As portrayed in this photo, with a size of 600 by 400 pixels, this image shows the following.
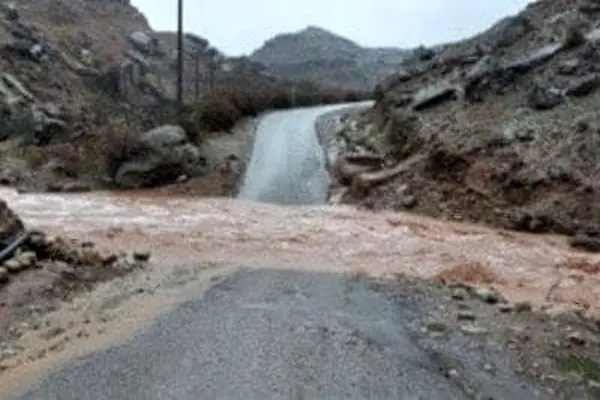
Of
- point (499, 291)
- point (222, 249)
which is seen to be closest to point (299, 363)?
point (499, 291)

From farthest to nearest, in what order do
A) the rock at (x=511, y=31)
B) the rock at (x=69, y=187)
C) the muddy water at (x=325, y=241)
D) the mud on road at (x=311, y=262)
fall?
the rock at (x=511, y=31) < the rock at (x=69, y=187) < the muddy water at (x=325, y=241) < the mud on road at (x=311, y=262)

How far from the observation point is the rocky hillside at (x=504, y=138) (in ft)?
58.9

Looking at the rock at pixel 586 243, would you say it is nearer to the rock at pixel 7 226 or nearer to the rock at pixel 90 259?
the rock at pixel 90 259

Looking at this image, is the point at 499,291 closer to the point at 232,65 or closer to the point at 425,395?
the point at 425,395

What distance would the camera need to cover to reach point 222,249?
15.5m

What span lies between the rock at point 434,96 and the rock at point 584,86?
4217 mm

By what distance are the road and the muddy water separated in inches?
92.8

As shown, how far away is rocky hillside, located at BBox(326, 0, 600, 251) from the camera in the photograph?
17938 millimetres

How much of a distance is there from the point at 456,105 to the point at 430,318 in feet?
47.3

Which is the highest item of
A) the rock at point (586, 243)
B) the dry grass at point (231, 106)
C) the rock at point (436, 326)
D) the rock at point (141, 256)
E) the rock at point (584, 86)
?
the rock at point (584, 86)

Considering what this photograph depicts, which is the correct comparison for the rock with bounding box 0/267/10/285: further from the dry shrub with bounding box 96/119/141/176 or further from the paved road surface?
the dry shrub with bounding box 96/119/141/176

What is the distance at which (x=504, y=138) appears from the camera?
20.3 m

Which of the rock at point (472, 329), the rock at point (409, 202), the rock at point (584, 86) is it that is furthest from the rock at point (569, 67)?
the rock at point (472, 329)

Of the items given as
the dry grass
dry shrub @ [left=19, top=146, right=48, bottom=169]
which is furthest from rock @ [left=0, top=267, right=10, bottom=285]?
the dry grass
